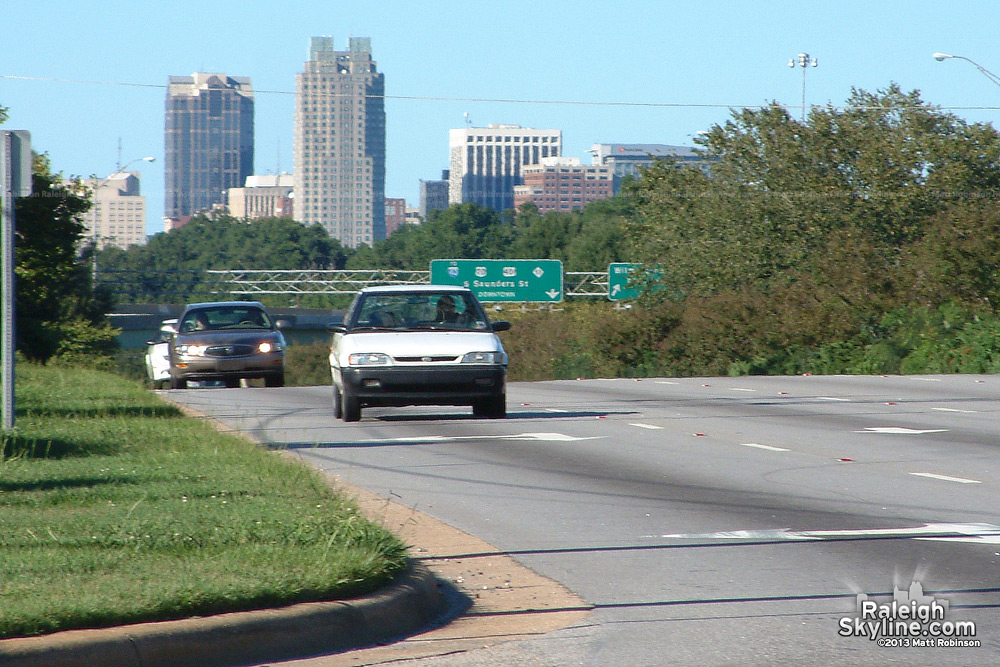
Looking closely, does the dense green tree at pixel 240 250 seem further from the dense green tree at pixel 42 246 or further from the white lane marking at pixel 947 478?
the white lane marking at pixel 947 478

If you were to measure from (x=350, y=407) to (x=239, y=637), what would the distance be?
1027 cm

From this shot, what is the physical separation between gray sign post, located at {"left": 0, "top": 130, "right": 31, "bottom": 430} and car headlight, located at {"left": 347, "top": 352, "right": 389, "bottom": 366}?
393 centimetres

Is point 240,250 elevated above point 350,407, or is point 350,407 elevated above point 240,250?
point 240,250

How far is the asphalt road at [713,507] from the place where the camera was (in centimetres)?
577

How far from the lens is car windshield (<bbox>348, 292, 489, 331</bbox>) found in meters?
15.8

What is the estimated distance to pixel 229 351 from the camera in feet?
77.4

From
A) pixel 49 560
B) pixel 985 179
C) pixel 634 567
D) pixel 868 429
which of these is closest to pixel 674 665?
pixel 634 567

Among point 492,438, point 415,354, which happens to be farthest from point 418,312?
point 492,438

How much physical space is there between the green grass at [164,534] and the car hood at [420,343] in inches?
130

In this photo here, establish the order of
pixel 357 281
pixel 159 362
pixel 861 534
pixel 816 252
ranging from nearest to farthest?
pixel 861 534 < pixel 159 362 < pixel 816 252 < pixel 357 281

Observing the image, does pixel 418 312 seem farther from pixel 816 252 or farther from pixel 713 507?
pixel 816 252

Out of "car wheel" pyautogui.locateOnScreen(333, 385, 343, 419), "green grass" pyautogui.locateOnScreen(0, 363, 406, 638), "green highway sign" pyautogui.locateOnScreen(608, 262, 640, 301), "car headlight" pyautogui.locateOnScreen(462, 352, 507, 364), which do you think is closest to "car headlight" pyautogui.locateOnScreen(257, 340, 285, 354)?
"car wheel" pyautogui.locateOnScreen(333, 385, 343, 419)

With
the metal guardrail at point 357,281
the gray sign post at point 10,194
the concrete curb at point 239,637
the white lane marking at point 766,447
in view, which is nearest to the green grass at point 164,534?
the concrete curb at point 239,637

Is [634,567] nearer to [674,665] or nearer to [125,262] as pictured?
[674,665]
